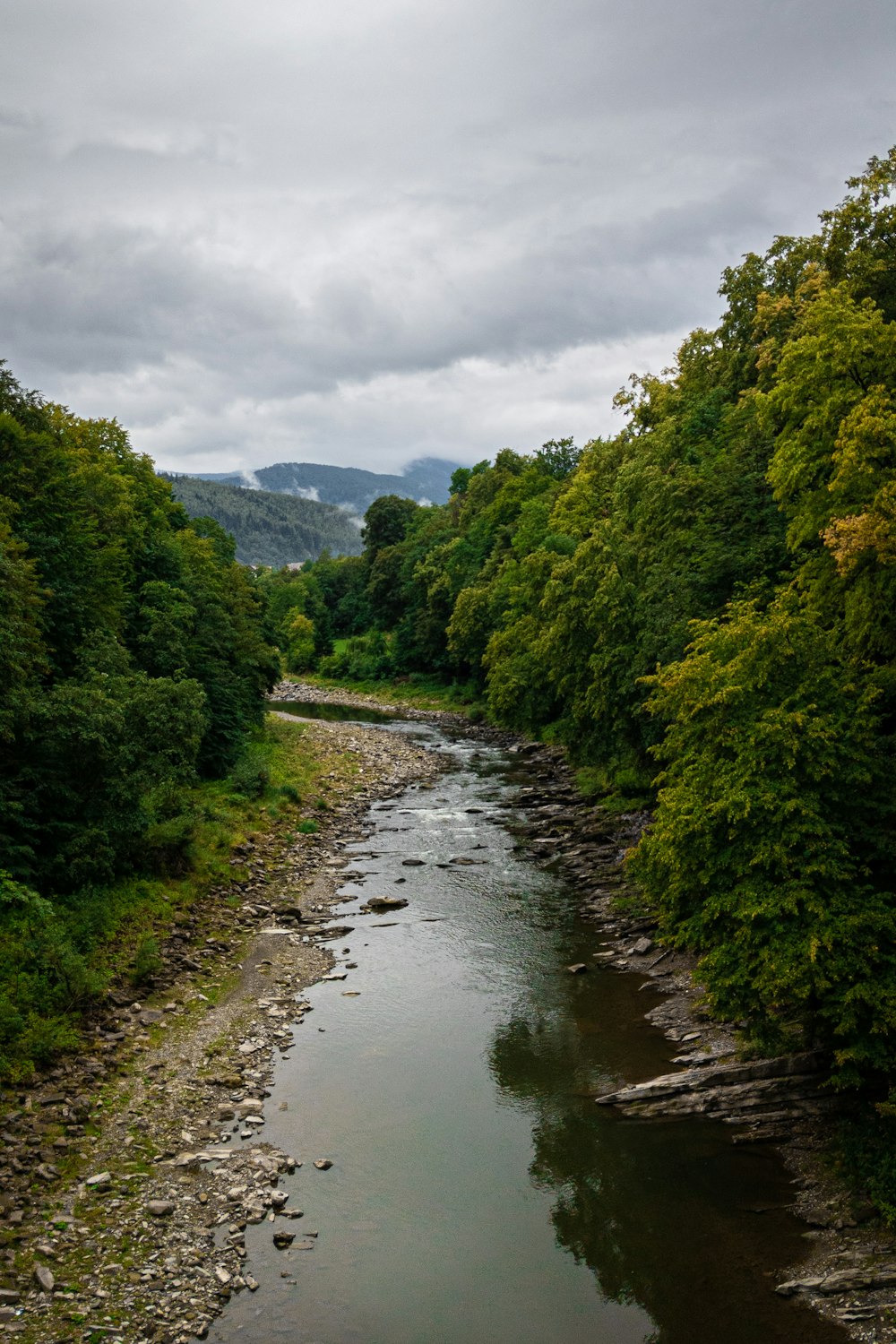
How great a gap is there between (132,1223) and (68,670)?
1945 cm

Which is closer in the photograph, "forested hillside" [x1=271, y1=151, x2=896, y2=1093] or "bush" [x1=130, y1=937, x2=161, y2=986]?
"forested hillside" [x1=271, y1=151, x2=896, y2=1093]

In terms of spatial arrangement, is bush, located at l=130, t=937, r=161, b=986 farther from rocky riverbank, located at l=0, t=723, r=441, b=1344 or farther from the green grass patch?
the green grass patch

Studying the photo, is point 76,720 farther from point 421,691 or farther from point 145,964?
point 421,691

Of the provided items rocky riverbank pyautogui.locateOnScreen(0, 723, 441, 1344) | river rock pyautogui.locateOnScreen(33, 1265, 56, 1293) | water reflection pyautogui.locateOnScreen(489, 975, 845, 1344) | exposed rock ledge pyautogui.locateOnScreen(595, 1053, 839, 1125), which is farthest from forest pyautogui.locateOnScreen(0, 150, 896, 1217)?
river rock pyautogui.locateOnScreen(33, 1265, 56, 1293)

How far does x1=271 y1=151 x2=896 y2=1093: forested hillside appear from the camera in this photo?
15.0 m

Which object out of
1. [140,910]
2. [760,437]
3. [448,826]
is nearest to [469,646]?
[448,826]

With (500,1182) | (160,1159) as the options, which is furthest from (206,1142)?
(500,1182)

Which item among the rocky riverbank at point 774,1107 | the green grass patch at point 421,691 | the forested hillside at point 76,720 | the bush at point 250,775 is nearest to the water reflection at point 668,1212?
the rocky riverbank at point 774,1107

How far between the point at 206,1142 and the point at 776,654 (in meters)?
14.6

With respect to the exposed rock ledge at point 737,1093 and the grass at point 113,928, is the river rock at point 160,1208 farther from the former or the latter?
the exposed rock ledge at point 737,1093

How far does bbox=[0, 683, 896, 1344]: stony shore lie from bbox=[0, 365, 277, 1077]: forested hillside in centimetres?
198

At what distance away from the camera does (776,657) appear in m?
16.8

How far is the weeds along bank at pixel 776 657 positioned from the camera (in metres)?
15.0

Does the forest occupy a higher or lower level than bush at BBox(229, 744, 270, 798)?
higher
